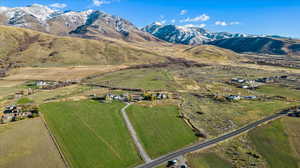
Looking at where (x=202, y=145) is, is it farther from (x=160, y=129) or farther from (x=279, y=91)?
(x=279, y=91)

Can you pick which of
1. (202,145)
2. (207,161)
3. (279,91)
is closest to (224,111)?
(202,145)

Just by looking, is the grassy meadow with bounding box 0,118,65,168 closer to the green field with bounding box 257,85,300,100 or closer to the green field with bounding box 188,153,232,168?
the green field with bounding box 188,153,232,168

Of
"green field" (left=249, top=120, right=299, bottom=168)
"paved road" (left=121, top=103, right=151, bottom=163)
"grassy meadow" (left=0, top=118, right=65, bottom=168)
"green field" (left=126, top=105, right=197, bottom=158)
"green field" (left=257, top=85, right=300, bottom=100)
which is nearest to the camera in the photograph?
"grassy meadow" (left=0, top=118, right=65, bottom=168)

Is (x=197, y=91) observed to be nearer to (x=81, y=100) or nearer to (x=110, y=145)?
(x=81, y=100)

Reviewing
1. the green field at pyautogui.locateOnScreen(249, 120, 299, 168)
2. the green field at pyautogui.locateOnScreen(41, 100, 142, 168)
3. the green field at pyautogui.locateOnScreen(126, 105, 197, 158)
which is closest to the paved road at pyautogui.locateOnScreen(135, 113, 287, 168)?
the green field at pyautogui.locateOnScreen(126, 105, 197, 158)

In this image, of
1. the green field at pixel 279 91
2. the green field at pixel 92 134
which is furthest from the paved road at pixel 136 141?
the green field at pixel 279 91

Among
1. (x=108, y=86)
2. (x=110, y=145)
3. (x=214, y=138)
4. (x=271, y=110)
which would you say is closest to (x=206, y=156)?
(x=214, y=138)
